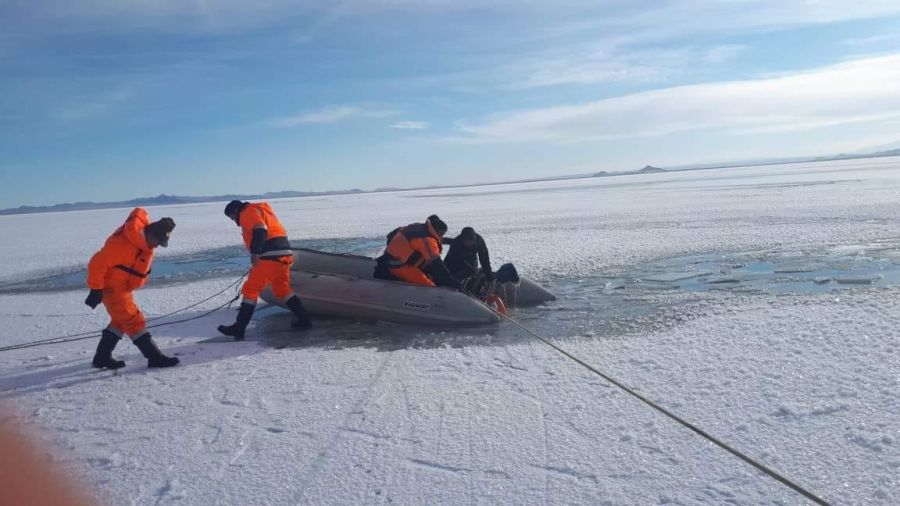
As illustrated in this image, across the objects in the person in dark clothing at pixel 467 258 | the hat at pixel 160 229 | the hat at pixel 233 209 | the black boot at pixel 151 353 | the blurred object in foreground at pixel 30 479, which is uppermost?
the hat at pixel 233 209

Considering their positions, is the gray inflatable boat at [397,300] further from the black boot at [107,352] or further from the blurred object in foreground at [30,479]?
the blurred object in foreground at [30,479]

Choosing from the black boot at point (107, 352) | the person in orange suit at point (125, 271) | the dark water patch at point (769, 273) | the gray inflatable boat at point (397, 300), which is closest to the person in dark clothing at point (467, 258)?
the gray inflatable boat at point (397, 300)

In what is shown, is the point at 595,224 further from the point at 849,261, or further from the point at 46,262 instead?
the point at 46,262

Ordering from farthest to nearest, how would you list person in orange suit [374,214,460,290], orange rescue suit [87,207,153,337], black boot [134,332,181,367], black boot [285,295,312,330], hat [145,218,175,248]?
person in orange suit [374,214,460,290] < black boot [285,295,312,330] < black boot [134,332,181,367] < hat [145,218,175,248] < orange rescue suit [87,207,153,337]

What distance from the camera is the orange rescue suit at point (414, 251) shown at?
644 centimetres

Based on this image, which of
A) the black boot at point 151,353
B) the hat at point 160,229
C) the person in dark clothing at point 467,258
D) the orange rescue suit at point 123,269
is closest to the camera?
the orange rescue suit at point 123,269

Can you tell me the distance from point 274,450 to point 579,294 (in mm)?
4815

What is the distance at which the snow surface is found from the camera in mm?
2867

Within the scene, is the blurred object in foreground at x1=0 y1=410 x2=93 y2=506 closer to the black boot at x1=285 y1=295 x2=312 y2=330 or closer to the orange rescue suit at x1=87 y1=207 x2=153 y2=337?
the orange rescue suit at x1=87 y1=207 x2=153 y2=337

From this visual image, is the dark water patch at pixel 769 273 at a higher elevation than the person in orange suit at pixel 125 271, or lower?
lower

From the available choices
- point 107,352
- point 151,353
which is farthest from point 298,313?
point 107,352

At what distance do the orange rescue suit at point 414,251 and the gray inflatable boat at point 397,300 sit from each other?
26 centimetres

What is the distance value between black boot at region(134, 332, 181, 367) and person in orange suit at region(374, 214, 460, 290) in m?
2.37

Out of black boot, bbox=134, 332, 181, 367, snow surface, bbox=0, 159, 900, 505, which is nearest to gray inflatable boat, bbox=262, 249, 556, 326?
snow surface, bbox=0, 159, 900, 505
